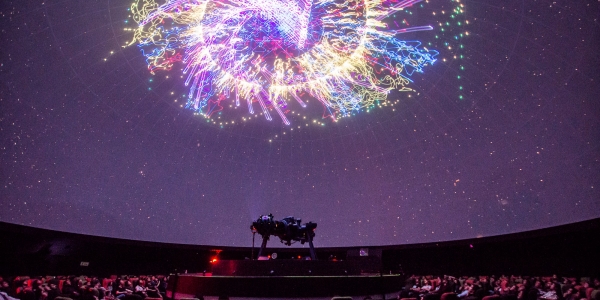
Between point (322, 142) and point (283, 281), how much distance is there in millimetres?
11054

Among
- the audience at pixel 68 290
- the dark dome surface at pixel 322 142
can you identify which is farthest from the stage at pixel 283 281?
the dark dome surface at pixel 322 142

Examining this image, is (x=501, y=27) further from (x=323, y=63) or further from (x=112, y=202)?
(x=112, y=202)

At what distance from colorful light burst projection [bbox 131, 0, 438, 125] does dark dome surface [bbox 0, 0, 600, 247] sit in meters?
0.99

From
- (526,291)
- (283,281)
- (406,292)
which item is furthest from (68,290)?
(526,291)

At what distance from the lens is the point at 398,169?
20.8 metres

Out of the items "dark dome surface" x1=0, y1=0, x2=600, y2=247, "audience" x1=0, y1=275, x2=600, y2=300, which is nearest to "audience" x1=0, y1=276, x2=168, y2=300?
"audience" x1=0, y1=275, x2=600, y2=300

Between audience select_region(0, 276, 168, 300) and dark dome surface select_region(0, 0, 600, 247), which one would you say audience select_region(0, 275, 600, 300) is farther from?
dark dome surface select_region(0, 0, 600, 247)

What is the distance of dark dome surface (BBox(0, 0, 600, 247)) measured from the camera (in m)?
13.4

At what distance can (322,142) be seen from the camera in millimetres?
21688

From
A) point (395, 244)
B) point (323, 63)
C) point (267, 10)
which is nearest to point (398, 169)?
point (395, 244)

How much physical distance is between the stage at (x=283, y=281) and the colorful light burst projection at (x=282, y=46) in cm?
775

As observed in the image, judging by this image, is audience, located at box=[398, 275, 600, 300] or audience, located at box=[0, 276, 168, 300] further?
audience, located at box=[398, 275, 600, 300]

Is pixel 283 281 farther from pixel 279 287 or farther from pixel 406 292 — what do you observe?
pixel 406 292

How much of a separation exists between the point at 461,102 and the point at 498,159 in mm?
3397
